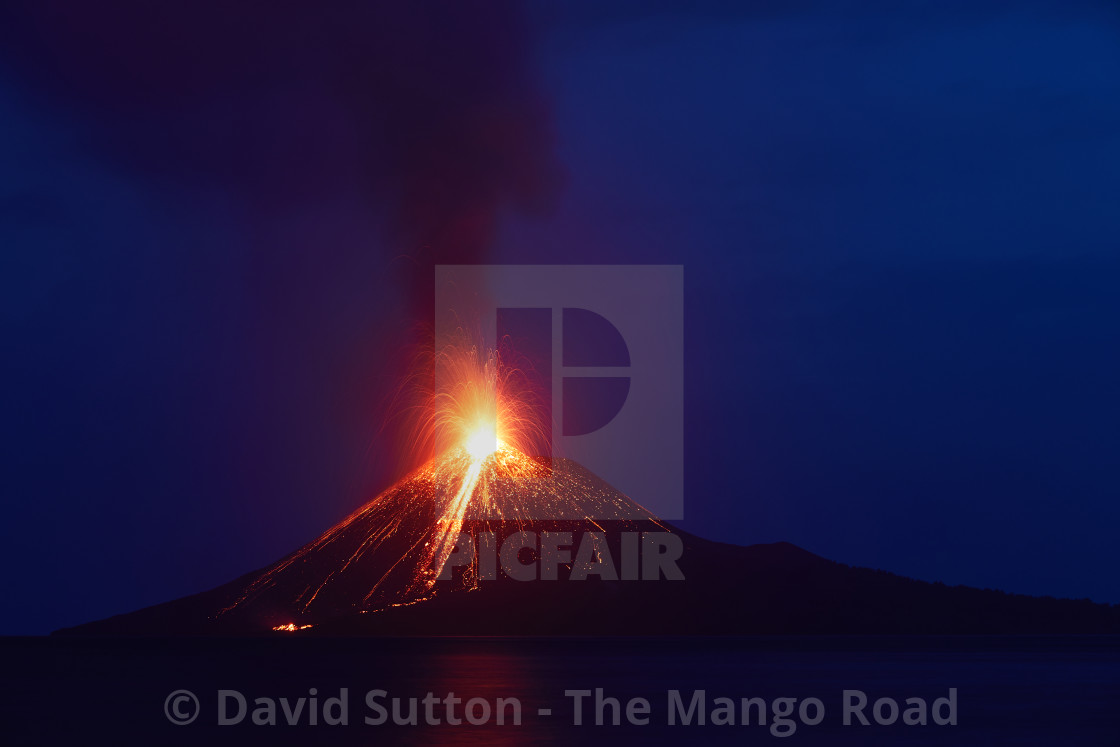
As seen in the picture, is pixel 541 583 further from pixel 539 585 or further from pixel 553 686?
pixel 553 686

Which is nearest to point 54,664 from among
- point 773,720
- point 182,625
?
point 773,720

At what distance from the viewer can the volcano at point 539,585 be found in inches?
4210

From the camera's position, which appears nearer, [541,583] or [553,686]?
[553,686]

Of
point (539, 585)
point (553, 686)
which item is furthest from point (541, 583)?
point (553, 686)

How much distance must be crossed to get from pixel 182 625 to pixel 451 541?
1208 inches

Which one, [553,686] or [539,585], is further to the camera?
[539,585]

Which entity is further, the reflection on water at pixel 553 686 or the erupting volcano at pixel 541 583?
the erupting volcano at pixel 541 583

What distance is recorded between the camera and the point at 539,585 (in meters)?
119

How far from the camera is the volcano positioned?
351 ft

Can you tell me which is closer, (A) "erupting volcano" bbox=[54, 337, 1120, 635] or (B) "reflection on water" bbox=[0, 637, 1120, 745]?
(B) "reflection on water" bbox=[0, 637, 1120, 745]

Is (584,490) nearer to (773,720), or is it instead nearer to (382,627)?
(382,627)

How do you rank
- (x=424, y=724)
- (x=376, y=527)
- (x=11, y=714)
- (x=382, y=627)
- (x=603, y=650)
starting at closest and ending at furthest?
(x=424, y=724), (x=11, y=714), (x=603, y=650), (x=382, y=627), (x=376, y=527)

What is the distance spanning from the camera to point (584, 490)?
161 m

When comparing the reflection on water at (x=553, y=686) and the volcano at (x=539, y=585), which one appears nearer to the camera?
the reflection on water at (x=553, y=686)
